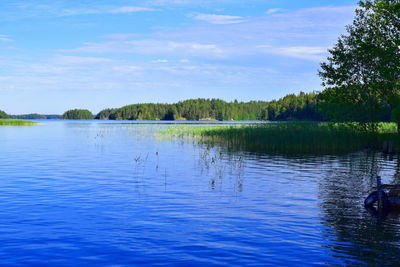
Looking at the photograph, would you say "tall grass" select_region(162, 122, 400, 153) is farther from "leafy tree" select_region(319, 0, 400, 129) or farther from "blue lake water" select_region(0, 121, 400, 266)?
"blue lake water" select_region(0, 121, 400, 266)

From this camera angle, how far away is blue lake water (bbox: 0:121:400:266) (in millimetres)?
9938

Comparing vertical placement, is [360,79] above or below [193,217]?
above

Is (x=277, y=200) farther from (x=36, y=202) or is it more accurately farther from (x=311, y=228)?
(x=36, y=202)

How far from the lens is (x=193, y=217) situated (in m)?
13.6

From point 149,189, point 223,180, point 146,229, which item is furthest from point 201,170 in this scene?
point 146,229

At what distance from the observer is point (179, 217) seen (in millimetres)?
13617

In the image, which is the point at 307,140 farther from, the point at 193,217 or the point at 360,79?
the point at 193,217

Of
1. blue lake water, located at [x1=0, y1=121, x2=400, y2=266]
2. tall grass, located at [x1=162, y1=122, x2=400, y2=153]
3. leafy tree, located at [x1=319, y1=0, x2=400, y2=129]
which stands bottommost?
blue lake water, located at [x1=0, y1=121, x2=400, y2=266]

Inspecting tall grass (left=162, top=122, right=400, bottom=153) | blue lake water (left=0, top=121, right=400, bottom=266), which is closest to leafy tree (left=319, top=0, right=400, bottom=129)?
tall grass (left=162, top=122, right=400, bottom=153)

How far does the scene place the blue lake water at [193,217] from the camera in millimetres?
9938

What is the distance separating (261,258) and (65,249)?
507cm

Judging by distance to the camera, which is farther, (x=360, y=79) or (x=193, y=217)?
(x=360, y=79)

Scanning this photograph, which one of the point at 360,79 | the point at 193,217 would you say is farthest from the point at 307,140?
the point at 193,217

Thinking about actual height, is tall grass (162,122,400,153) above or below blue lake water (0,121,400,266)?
above
